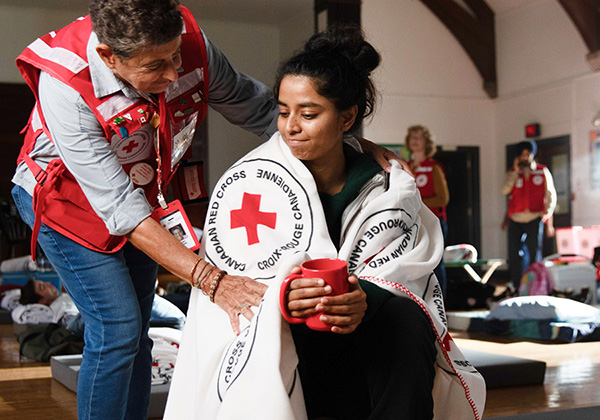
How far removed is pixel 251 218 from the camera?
1.52 metres

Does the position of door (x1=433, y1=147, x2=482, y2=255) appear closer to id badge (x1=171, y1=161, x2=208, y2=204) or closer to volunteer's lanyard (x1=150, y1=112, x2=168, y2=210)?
id badge (x1=171, y1=161, x2=208, y2=204)

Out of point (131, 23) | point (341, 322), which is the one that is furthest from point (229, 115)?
point (341, 322)

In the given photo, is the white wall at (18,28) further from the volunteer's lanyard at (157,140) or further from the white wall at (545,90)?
the volunteer's lanyard at (157,140)

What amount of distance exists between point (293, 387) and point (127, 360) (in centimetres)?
45

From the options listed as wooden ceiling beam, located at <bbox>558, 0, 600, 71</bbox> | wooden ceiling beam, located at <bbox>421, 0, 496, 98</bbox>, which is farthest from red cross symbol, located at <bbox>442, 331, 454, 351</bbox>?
wooden ceiling beam, located at <bbox>421, 0, 496, 98</bbox>

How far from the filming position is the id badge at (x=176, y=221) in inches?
60.3

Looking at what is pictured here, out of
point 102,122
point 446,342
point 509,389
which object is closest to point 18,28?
point 509,389

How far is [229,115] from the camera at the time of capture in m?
1.86

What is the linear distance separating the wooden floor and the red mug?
1.35 m

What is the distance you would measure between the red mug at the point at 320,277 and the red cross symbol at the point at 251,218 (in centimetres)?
27

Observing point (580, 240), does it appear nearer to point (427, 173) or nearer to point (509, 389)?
point (427, 173)

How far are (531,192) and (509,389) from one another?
4988 mm

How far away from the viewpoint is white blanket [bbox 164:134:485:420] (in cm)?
126

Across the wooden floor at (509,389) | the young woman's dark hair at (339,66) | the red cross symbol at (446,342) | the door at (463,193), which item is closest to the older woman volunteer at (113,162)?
the young woman's dark hair at (339,66)
